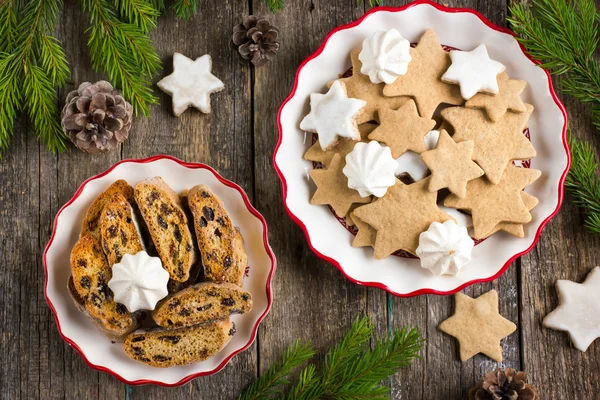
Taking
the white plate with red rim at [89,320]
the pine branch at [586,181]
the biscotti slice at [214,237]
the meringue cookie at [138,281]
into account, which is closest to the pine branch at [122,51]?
the white plate with red rim at [89,320]

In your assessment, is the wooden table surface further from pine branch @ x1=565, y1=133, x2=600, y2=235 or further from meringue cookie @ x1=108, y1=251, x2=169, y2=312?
meringue cookie @ x1=108, y1=251, x2=169, y2=312

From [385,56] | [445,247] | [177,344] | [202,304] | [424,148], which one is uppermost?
[385,56]

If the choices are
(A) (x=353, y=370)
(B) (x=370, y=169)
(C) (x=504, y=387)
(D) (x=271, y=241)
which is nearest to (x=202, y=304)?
(D) (x=271, y=241)

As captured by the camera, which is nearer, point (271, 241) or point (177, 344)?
point (177, 344)

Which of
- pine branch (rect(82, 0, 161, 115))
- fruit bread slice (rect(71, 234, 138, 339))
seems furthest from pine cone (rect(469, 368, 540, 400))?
pine branch (rect(82, 0, 161, 115))

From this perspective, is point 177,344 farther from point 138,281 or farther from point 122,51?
point 122,51

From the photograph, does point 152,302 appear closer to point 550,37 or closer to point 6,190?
point 6,190

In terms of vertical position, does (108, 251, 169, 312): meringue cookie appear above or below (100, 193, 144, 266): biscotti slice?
below

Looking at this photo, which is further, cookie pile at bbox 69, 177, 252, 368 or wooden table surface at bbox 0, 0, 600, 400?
wooden table surface at bbox 0, 0, 600, 400
